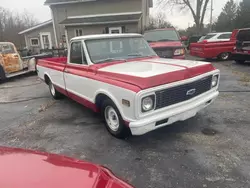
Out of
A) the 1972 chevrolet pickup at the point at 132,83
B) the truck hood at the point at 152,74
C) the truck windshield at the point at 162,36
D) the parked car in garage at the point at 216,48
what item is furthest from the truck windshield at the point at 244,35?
the truck hood at the point at 152,74

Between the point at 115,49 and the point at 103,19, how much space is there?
1628cm

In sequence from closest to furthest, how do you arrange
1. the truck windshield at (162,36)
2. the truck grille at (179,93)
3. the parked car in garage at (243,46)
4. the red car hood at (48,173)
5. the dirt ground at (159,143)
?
1. the red car hood at (48,173)
2. the dirt ground at (159,143)
3. the truck grille at (179,93)
4. the truck windshield at (162,36)
5. the parked car in garage at (243,46)

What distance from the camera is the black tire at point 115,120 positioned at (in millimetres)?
3486

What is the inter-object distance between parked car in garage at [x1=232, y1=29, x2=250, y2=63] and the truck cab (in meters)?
10.8

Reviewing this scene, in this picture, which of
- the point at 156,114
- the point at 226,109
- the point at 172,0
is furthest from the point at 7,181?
the point at 172,0

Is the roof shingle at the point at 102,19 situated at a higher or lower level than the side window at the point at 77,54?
higher

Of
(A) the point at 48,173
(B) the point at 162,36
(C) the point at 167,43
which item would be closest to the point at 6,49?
(B) the point at 162,36

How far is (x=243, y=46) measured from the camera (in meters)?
10.5

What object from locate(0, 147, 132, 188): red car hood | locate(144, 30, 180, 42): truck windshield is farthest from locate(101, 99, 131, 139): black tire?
locate(144, 30, 180, 42): truck windshield

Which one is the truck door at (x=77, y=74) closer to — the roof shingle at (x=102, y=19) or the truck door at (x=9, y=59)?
the truck door at (x=9, y=59)

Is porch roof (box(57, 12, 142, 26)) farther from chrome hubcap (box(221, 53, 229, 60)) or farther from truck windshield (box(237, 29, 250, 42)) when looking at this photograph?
truck windshield (box(237, 29, 250, 42))

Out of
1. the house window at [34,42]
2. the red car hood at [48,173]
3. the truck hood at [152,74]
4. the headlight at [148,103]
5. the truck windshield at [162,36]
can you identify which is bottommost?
the red car hood at [48,173]

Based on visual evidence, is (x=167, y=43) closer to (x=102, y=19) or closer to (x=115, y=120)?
(x=115, y=120)

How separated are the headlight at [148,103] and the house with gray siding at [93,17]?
1666 centimetres
